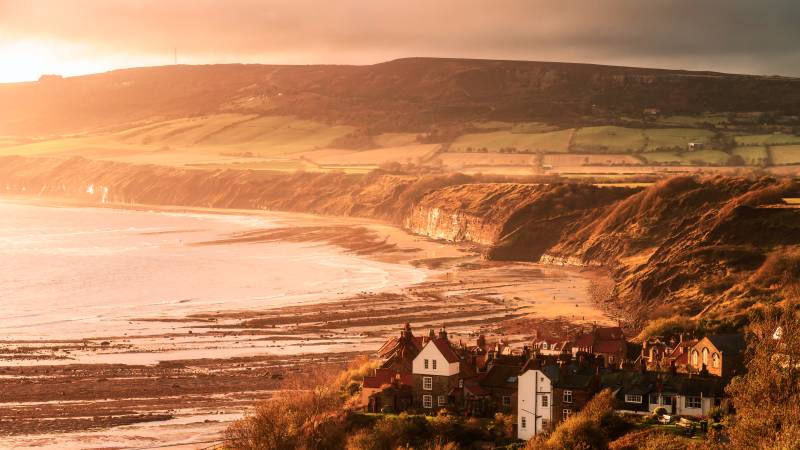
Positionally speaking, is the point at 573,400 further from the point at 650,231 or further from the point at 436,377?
the point at 650,231

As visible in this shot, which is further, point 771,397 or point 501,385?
point 501,385

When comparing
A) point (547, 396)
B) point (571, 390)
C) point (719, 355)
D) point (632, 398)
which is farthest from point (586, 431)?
point (719, 355)

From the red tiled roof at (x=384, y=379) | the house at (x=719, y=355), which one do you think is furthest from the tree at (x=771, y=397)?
the red tiled roof at (x=384, y=379)

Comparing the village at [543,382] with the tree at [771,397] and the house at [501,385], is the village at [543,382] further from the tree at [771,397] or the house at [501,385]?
the tree at [771,397]

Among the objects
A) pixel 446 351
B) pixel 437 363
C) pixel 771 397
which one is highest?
pixel 446 351

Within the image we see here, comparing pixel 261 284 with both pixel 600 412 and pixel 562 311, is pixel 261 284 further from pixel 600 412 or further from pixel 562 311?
pixel 600 412

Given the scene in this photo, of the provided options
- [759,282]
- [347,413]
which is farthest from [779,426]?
[759,282]
